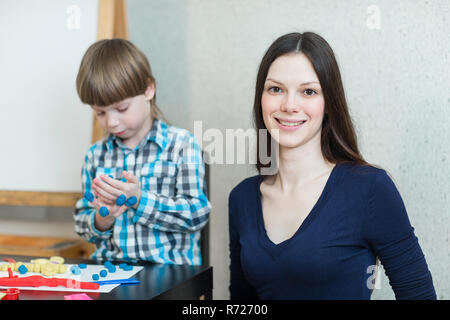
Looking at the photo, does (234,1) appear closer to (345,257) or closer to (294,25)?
(294,25)

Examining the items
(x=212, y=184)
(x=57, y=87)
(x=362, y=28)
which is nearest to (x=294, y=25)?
(x=362, y=28)

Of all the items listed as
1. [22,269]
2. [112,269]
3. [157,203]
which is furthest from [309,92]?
[22,269]

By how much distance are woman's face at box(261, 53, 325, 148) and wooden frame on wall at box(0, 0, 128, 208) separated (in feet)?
2.49

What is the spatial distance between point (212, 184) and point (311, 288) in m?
0.76

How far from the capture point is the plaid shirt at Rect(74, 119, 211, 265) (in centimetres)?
118

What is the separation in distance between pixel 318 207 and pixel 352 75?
61 centimetres

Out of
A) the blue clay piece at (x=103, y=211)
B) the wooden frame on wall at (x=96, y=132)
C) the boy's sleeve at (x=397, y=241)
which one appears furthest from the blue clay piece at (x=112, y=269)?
the wooden frame on wall at (x=96, y=132)

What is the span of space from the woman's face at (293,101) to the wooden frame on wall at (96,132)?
2.49 ft

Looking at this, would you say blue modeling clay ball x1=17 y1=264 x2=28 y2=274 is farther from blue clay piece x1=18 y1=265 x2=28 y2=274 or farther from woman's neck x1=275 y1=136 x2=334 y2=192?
woman's neck x1=275 y1=136 x2=334 y2=192

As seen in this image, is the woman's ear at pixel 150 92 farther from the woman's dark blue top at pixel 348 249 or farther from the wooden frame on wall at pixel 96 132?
the woman's dark blue top at pixel 348 249

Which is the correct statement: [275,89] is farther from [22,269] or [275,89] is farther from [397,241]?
[22,269]

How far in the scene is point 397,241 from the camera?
0.95 meters
